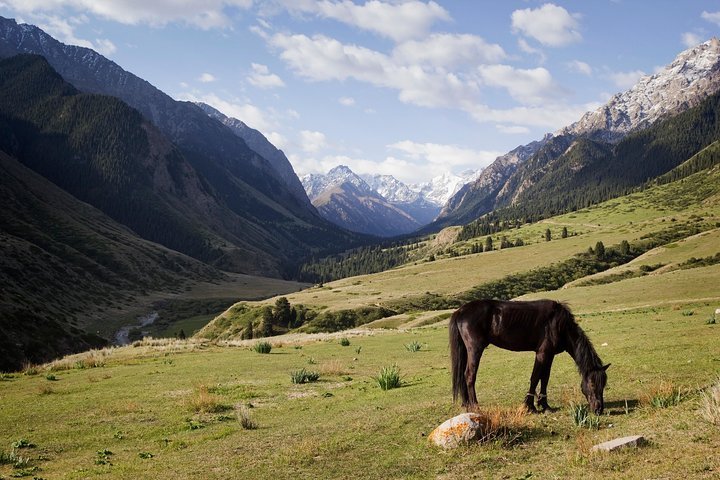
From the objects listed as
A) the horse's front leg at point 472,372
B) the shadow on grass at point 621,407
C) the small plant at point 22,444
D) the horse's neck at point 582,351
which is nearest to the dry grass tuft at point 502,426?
the horse's front leg at point 472,372

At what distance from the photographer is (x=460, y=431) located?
11.8 m

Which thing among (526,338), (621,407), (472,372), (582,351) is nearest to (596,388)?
(582,351)

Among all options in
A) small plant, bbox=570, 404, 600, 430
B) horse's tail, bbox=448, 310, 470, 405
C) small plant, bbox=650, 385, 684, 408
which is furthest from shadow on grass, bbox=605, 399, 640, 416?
horse's tail, bbox=448, 310, 470, 405

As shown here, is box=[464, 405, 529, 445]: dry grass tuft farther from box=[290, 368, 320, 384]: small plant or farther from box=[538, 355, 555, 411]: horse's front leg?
box=[290, 368, 320, 384]: small plant

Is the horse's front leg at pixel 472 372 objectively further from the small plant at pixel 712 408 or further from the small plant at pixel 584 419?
the small plant at pixel 712 408

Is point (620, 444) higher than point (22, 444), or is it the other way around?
point (620, 444)

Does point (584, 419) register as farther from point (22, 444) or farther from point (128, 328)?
point (128, 328)

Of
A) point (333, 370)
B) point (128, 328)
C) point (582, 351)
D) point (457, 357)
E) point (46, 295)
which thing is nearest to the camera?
point (582, 351)

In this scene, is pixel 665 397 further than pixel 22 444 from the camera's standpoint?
No

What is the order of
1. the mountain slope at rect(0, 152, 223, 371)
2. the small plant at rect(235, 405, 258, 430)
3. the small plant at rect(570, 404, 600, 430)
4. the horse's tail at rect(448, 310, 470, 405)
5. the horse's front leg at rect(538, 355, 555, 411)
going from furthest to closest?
the mountain slope at rect(0, 152, 223, 371)
the small plant at rect(235, 405, 258, 430)
the horse's tail at rect(448, 310, 470, 405)
the horse's front leg at rect(538, 355, 555, 411)
the small plant at rect(570, 404, 600, 430)

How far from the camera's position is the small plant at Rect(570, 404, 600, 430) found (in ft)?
39.7

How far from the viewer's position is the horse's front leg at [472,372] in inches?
545

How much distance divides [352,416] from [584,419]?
7496mm

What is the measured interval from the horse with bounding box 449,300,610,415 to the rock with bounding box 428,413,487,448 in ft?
5.07
